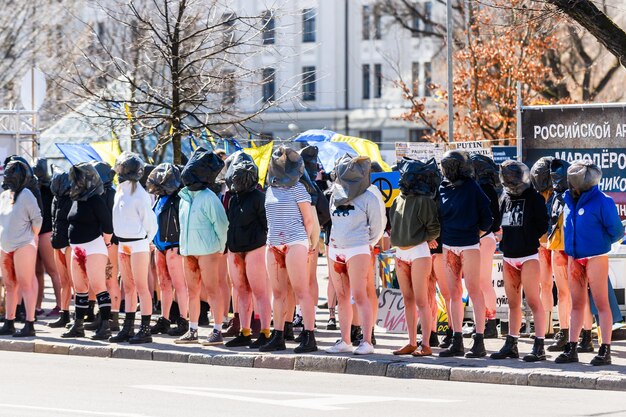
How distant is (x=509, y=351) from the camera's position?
1405cm

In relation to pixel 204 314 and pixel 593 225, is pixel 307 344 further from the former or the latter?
pixel 204 314

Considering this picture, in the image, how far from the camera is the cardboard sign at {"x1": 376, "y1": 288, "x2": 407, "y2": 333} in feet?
52.3

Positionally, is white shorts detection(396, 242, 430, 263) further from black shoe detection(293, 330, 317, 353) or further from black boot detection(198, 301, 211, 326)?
black boot detection(198, 301, 211, 326)

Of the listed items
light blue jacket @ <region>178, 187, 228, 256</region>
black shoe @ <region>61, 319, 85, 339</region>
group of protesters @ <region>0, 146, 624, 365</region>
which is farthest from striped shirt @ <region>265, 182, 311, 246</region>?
black shoe @ <region>61, 319, 85, 339</region>

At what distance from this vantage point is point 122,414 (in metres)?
10.5

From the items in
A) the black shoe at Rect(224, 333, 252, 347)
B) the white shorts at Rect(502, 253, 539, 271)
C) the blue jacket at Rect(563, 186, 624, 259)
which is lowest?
the black shoe at Rect(224, 333, 252, 347)

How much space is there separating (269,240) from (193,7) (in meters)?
8.68

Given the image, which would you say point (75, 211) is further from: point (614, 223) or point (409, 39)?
point (409, 39)

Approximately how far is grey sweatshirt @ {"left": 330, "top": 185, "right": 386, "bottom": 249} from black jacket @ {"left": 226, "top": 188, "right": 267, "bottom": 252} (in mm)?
1191

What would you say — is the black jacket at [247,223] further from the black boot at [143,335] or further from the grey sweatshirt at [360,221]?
the black boot at [143,335]

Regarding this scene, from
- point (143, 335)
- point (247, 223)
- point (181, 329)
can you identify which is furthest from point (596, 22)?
point (143, 335)

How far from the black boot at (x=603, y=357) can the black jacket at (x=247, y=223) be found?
389 cm

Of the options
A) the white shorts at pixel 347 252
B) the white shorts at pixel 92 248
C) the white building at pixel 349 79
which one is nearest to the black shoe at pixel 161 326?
the white shorts at pixel 92 248

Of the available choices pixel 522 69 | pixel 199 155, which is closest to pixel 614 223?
pixel 199 155
